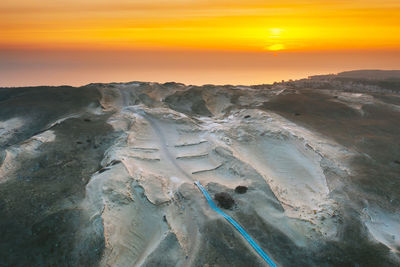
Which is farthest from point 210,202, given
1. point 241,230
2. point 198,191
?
point 241,230

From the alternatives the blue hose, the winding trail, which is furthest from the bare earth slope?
the blue hose

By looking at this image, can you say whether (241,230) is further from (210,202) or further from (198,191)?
(198,191)

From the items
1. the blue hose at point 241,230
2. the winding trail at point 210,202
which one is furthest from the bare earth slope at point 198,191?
the blue hose at point 241,230

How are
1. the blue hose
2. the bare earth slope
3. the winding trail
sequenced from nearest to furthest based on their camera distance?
the blue hose → the winding trail → the bare earth slope

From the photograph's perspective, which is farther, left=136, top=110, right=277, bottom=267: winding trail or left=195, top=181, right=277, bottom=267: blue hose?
left=136, top=110, right=277, bottom=267: winding trail

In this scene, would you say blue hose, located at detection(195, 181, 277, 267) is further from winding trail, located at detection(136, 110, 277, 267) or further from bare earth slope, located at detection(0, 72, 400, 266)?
bare earth slope, located at detection(0, 72, 400, 266)

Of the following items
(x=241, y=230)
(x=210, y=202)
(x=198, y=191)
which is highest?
(x=198, y=191)

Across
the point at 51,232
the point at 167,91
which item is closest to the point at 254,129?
the point at 51,232

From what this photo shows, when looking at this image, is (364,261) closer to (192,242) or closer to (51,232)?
(192,242)

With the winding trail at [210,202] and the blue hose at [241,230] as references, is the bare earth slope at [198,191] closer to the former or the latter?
the winding trail at [210,202]
